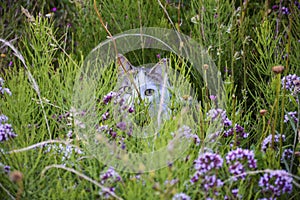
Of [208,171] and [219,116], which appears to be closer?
[208,171]

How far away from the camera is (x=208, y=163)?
1.35 m

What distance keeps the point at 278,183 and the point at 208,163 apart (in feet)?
0.67

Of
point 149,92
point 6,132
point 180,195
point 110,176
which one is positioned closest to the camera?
point 180,195

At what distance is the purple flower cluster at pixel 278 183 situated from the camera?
4.46 ft

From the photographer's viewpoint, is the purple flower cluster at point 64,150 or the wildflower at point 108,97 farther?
the wildflower at point 108,97

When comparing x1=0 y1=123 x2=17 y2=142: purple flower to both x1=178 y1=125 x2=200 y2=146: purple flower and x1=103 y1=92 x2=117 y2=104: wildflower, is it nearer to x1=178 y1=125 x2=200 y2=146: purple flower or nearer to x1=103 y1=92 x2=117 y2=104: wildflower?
x1=103 y1=92 x2=117 y2=104: wildflower

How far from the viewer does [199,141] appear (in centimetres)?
158

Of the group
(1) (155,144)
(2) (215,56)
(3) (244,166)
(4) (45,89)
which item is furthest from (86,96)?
(2) (215,56)

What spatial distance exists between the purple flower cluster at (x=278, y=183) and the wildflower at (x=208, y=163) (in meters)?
0.15

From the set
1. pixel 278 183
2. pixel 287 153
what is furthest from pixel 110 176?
pixel 287 153

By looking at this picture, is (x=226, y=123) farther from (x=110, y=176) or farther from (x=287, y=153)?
(x=110, y=176)

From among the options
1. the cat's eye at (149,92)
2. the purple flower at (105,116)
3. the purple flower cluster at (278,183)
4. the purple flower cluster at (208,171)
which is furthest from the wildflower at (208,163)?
the cat's eye at (149,92)

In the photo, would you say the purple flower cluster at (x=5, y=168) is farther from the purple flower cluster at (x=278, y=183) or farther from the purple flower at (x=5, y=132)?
the purple flower cluster at (x=278, y=183)

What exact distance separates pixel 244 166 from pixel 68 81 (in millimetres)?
744
